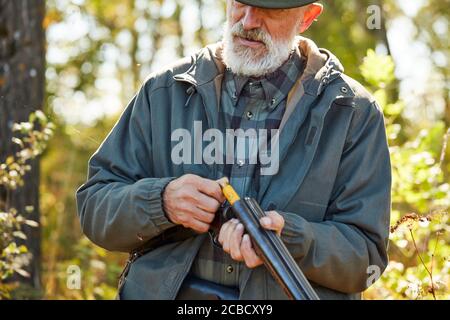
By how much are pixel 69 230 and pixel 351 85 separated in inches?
304

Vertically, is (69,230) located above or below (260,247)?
below

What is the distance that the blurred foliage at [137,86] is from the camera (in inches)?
229

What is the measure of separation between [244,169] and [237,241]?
61 cm

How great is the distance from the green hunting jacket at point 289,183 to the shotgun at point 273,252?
0.24 m

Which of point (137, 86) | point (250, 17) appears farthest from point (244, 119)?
point (137, 86)

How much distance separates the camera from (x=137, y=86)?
588 inches

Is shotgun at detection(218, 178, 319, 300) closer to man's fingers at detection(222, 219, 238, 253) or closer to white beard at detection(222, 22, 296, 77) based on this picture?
man's fingers at detection(222, 219, 238, 253)

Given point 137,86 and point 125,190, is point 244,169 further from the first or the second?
point 137,86

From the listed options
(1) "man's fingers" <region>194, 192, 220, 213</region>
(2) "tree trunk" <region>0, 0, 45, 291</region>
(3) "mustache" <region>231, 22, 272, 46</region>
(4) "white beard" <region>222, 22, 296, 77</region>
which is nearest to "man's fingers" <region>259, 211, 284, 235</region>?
(1) "man's fingers" <region>194, 192, 220, 213</region>

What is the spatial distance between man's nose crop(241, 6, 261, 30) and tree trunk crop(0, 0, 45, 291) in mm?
2953

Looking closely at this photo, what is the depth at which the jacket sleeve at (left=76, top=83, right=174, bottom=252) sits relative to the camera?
12.2ft
